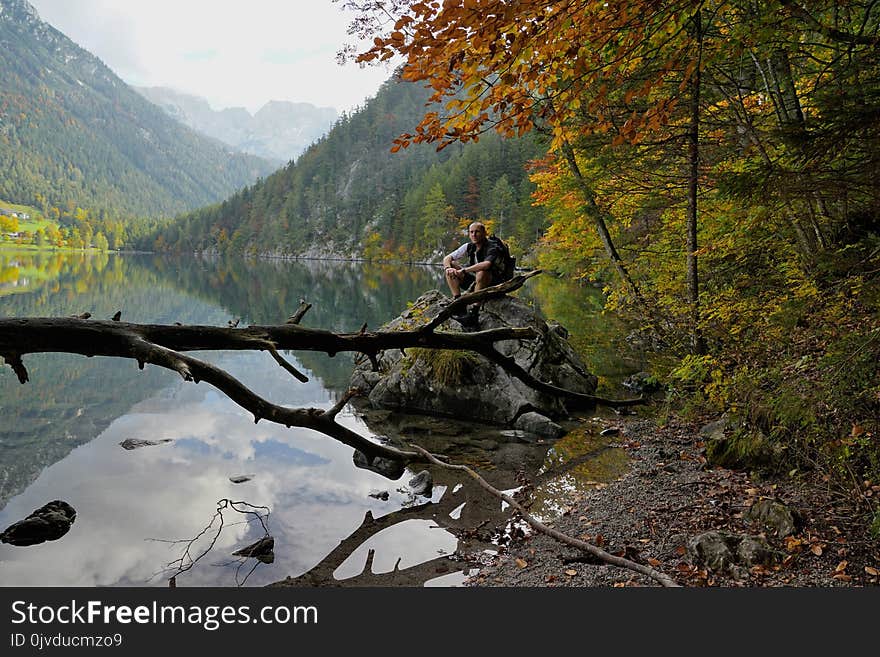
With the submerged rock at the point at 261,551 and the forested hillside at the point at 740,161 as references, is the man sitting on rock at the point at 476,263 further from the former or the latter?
the submerged rock at the point at 261,551

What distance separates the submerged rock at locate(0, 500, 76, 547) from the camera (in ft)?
19.6

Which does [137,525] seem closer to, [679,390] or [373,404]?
[373,404]

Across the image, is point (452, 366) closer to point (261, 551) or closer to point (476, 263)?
point (476, 263)

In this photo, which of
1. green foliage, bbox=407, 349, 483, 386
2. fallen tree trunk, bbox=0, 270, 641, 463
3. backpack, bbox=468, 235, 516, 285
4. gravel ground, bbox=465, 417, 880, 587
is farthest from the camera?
green foliage, bbox=407, 349, 483, 386

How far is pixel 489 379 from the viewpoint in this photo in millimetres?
10766

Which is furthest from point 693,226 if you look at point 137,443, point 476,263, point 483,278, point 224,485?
point 137,443

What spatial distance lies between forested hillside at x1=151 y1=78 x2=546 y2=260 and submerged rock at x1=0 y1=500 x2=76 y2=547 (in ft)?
181

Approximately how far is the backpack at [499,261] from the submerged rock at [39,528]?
7.64 m

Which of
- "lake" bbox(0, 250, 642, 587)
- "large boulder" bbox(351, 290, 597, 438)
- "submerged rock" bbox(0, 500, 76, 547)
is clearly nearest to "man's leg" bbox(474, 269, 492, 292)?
"large boulder" bbox(351, 290, 597, 438)

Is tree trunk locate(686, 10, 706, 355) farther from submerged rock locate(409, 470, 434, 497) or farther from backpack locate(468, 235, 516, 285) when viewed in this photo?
submerged rock locate(409, 470, 434, 497)

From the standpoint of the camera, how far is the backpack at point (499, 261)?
980 centimetres

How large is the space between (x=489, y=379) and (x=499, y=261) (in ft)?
8.40

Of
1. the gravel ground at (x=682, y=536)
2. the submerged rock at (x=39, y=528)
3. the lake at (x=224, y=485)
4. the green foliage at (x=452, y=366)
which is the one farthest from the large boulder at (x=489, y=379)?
the submerged rock at (x=39, y=528)

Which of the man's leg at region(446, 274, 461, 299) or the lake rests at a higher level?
the man's leg at region(446, 274, 461, 299)
